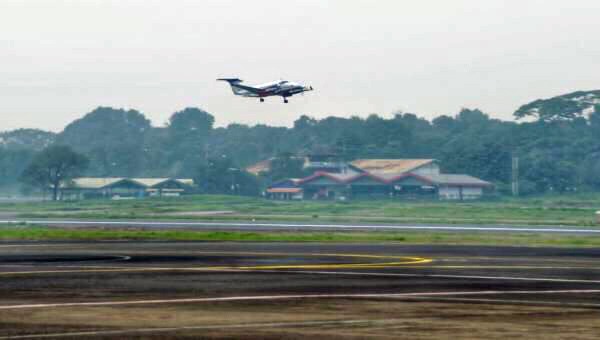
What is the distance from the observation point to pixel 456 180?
173000 mm

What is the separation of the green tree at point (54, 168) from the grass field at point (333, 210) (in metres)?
21.6

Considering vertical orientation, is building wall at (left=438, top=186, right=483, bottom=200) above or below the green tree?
below

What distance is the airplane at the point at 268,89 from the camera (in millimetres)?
81750

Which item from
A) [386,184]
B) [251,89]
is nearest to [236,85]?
[251,89]

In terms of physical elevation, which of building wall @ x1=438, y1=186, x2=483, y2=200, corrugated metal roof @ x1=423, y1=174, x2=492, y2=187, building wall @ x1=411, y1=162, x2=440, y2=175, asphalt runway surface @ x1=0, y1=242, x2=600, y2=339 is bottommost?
asphalt runway surface @ x1=0, y1=242, x2=600, y2=339

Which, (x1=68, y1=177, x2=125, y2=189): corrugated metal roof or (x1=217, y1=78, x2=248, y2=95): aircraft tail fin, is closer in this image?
(x1=217, y1=78, x2=248, y2=95): aircraft tail fin

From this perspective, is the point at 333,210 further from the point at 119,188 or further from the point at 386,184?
the point at 119,188

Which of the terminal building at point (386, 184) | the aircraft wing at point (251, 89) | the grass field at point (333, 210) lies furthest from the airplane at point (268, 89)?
the terminal building at point (386, 184)

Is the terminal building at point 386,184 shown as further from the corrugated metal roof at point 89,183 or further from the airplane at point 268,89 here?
the airplane at point 268,89

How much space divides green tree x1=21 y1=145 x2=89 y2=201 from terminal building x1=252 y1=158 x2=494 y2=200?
119 feet

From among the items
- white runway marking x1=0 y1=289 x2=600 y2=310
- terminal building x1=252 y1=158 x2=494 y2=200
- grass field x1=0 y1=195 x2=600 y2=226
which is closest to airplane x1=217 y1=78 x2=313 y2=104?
grass field x1=0 y1=195 x2=600 y2=226

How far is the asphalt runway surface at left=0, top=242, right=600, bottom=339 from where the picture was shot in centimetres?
2177

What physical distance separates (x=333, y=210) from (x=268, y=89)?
188 feet

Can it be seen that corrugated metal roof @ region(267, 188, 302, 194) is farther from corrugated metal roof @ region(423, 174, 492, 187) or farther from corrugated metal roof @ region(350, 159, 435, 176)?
corrugated metal roof @ region(423, 174, 492, 187)
